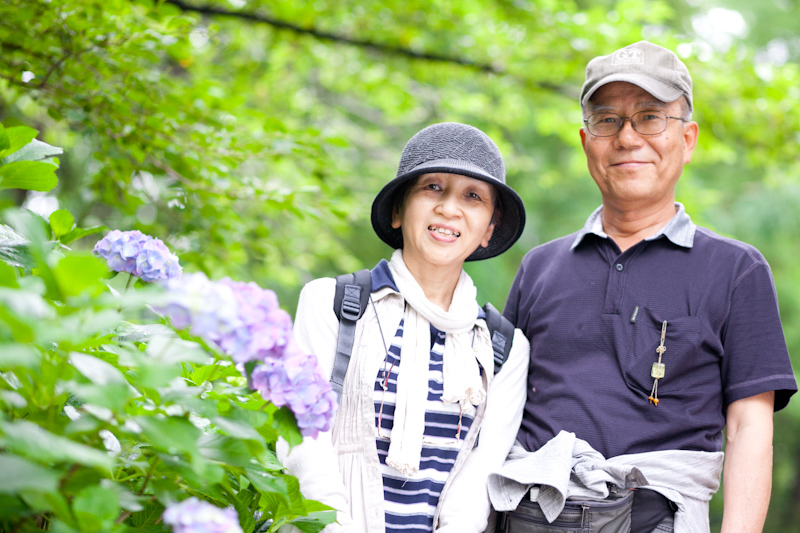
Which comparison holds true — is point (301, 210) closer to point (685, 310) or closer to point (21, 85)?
point (21, 85)

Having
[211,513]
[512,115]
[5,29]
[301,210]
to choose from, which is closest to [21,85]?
[5,29]

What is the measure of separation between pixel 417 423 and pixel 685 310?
88cm

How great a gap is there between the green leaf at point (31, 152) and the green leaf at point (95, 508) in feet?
2.62

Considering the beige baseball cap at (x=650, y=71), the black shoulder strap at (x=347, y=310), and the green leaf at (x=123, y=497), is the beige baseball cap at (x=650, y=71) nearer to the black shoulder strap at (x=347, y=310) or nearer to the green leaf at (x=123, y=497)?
the black shoulder strap at (x=347, y=310)

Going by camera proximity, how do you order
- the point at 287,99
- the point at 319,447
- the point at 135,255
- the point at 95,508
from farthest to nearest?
the point at 287,99
the point at 319,447
the point at 135,255
the point at 95,508

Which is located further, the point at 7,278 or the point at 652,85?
the point at 652,85

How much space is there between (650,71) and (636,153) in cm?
26

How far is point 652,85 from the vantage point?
2072 millimetres

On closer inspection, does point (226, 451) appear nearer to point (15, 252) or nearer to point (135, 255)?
point (15, 252)

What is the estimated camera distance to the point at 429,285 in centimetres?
210

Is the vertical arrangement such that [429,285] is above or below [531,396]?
above

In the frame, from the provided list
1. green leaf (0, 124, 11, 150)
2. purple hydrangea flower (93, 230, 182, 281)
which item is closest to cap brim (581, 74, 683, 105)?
purple hydrangea flower (93, 230, 182, 281)

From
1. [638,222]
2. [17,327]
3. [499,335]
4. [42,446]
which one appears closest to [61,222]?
[17,327]

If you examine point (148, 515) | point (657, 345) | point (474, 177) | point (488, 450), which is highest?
point (474, 177)
